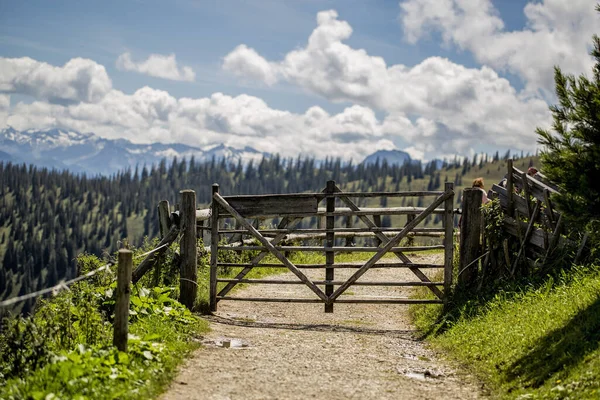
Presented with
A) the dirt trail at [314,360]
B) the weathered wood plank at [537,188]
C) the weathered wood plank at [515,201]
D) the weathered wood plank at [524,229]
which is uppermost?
the weathered wood plank at [537,188]

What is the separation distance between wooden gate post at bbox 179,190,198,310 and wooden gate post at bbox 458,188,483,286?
18.5 ft

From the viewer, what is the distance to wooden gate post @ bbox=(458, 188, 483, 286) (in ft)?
41.9

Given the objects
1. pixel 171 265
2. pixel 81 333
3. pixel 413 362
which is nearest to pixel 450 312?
pixel 413 362

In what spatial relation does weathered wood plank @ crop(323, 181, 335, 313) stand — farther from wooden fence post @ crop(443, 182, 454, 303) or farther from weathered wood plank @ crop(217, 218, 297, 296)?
wooden fence post @ crop(443, 182, 454, 303)

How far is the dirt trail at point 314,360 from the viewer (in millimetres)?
7887

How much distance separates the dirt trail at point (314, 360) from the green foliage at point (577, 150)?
2903mm

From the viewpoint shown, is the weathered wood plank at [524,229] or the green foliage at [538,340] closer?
the green foliage at [538,340]

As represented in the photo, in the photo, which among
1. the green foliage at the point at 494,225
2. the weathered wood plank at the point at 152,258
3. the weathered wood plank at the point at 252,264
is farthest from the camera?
the weathered wood plank at the point at 252,264

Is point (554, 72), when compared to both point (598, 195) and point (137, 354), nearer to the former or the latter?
point (598, 195)

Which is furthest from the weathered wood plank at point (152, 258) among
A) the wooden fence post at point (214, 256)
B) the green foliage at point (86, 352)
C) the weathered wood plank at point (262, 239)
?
the green foliage at point (86, 352)

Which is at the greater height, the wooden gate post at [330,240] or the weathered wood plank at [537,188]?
the weathered wood plank at [537,188]

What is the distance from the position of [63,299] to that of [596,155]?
794cm

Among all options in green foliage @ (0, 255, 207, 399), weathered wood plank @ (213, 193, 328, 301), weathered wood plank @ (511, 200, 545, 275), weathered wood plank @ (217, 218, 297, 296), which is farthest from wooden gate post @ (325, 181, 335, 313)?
green foliage @ (0, 255, 207, 399)

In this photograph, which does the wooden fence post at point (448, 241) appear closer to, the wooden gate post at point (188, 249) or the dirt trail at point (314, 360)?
the dirt trail at point (314, 360)
